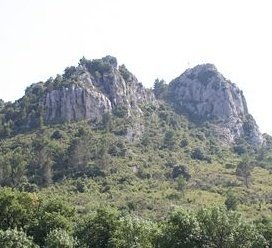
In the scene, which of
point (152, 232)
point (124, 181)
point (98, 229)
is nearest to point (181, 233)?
point (152, 232)

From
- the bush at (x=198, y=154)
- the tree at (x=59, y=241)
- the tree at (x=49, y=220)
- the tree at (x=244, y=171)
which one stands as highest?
the bush at (x=198, y=154)

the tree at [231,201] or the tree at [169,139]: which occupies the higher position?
the tree at [169,139]

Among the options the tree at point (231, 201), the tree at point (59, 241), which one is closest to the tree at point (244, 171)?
the tree at point (231, 201)

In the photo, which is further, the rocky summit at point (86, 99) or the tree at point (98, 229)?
the rocky summit at point (86, 99)

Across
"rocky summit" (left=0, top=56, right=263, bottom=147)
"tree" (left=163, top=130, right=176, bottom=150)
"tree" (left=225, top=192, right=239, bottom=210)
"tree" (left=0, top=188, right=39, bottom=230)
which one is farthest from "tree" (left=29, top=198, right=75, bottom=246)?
"tree" (left=163, top=130, right=176, bottom=150)

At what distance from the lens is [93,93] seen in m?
173

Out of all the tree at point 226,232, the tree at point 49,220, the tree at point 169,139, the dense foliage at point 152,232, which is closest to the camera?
the tree at point 226,232

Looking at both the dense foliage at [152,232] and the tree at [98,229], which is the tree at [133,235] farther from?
the tree at [98,229]

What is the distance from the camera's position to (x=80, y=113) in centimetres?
17000

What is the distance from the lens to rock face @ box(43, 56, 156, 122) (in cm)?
16912

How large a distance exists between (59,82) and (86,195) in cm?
6464

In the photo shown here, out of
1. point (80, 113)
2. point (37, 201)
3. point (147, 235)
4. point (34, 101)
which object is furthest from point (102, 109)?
point (147, 235)

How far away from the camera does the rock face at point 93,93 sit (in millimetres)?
169125

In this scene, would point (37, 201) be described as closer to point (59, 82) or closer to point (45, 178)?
point (45, 178)
